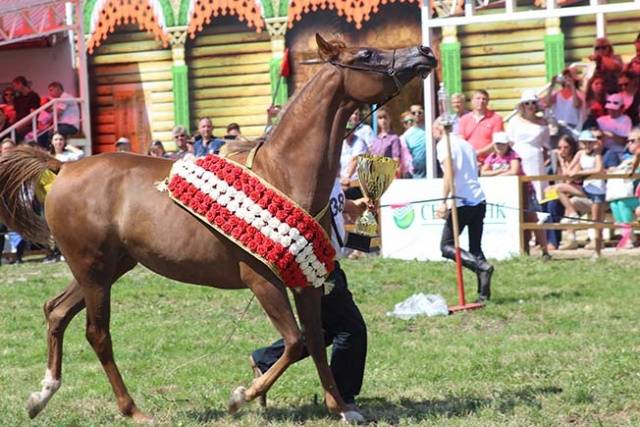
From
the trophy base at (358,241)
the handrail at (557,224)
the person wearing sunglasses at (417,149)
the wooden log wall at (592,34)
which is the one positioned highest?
the wooden log wall at (592,34)

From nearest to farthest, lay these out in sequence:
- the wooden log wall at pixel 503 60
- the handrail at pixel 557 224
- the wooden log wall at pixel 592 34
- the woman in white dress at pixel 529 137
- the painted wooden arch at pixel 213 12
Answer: the handrail at pixel 557 224
the woman in white dress at pixel 529 137
the wooden log wall at pixel 592 34
the wooden log wall at pixel 503 60
the painted wooden arch at pixel 213 12

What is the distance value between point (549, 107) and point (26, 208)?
11144 millimetres

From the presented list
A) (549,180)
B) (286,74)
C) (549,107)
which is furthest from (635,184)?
(286,74)

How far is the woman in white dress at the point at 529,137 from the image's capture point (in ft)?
56.9

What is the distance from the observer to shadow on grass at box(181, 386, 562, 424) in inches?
309

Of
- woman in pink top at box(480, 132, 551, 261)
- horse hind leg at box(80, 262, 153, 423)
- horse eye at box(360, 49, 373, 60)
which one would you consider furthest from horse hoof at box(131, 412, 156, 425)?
woman in pink top at box(480, 132, 551, 261)

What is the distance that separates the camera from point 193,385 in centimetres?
916

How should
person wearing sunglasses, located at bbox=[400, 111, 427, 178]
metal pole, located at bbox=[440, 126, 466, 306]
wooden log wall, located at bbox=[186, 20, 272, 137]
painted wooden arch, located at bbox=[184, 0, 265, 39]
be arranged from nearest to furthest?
metal pole, located at bbox=[440, 126, 466, 306] → person wearing sunglasses, located at bbox=[400, 111, 427, 178] → painted wooden arch, located at bbox=[184, 0, 265, 39] → wooden log wall, located at bbox=[186, 20, 272, 137]

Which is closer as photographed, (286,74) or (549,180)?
(549,180)

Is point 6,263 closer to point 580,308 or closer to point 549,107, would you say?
point 549,107

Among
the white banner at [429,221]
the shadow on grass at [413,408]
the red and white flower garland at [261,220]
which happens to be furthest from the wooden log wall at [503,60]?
the red and white flower garland at [261,220]

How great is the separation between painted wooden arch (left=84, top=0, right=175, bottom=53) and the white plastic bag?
485 inches

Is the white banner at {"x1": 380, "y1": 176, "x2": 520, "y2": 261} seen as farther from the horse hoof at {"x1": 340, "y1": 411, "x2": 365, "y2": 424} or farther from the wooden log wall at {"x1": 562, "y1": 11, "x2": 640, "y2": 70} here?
the horse hoof at {"x1": 340, "y1": 411, "x2": 365, "y2": 424}

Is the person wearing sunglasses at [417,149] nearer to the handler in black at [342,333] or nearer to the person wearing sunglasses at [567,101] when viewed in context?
the person wearing sunglasses at [567,101]
